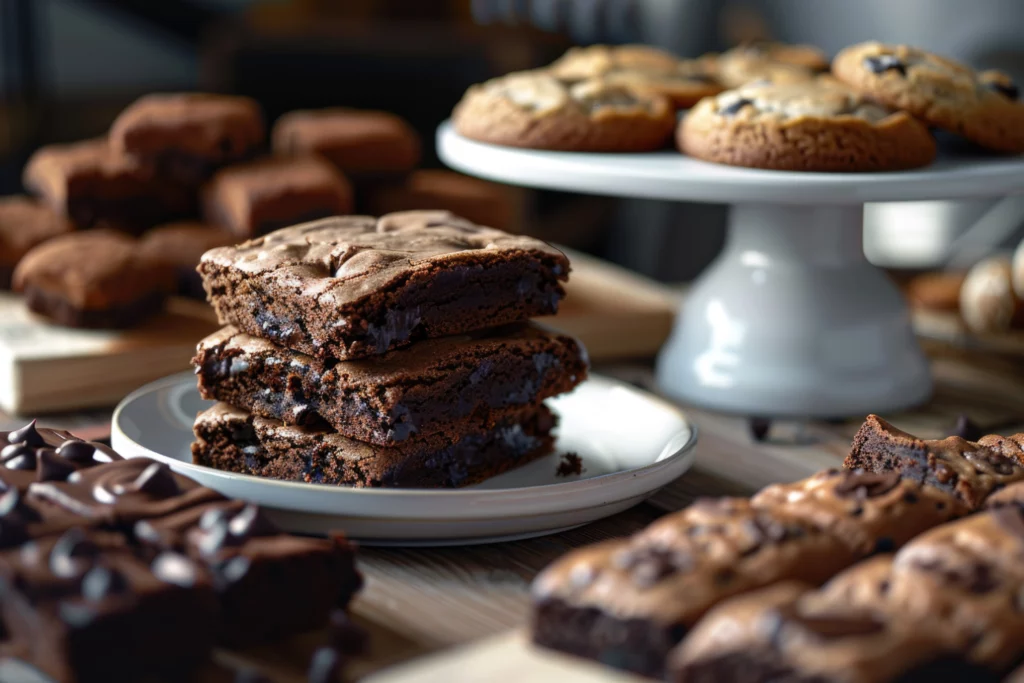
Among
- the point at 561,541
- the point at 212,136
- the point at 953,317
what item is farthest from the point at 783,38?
the point at 561,541

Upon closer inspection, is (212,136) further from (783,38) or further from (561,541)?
(783,38)

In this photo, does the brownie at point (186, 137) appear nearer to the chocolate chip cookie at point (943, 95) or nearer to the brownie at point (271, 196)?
the brownie at point (271, 196)

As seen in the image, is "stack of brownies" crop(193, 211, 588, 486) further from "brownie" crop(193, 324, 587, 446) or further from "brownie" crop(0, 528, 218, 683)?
"brownie" crop(0, 528, 218, 683)

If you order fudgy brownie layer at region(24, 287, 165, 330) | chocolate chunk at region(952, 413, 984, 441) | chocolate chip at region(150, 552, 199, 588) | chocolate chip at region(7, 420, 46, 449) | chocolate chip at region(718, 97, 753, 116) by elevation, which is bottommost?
fudgy brownie layer at region(24, 287, 165, 330)

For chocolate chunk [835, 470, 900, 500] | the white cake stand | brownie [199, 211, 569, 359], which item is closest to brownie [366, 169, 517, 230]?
the white cake stand

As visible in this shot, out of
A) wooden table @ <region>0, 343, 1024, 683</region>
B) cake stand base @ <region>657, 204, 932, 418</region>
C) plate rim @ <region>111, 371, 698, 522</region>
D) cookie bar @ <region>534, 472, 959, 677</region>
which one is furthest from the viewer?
cake stand base @ <region>657, 204, 932, 418</region>

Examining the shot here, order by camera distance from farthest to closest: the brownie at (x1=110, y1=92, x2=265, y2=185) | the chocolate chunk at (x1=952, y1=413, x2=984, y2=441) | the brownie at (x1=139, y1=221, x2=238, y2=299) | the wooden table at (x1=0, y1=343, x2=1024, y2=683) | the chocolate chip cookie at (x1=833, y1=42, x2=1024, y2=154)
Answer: the brownie at (x1=110, y1=92, x2=265, y2=185)
the brownie at (x1=139, y1=221, x2=238, y2=299)
the chocolate chip cookie at (x1=833, y1=42, x2=1024, y2=154)
the chocolate chunk at (x1=952, y1=413, x2=984, y2=441)
the wooden table at (x1=0, y1=343, x2=1024, y2=683)

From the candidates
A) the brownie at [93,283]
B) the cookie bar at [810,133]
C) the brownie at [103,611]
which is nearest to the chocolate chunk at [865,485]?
the brownie at [103,611]
